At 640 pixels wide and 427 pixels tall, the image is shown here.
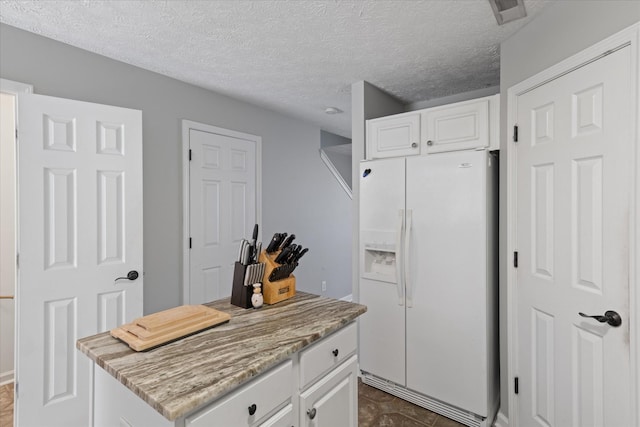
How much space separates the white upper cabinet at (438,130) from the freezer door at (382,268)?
19 cm

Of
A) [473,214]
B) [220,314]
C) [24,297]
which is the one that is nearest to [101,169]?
[24,297]

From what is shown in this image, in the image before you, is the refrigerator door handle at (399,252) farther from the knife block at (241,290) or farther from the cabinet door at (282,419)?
the cabinet door at (282,419)

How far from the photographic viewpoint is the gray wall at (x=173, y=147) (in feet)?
6.79

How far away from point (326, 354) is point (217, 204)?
209 cm

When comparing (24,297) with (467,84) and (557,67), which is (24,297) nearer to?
(557,67)

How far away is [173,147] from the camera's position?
2.74 metres

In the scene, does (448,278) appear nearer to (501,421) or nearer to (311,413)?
(501,421)

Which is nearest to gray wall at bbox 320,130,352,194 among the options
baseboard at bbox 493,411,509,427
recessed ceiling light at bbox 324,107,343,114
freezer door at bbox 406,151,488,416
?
recessed ceiling light at bbox 324,107,343,114

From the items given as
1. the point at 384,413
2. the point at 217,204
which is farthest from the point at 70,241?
the point at 384,413

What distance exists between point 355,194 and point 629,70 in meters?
1.86

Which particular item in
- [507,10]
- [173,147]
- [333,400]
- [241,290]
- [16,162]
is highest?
[507,10]

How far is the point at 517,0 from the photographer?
163cm

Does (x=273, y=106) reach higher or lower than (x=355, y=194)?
higher

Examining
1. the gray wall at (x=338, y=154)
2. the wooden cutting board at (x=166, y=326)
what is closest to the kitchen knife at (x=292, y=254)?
the wooden cutting board at (x=166, y=326)
